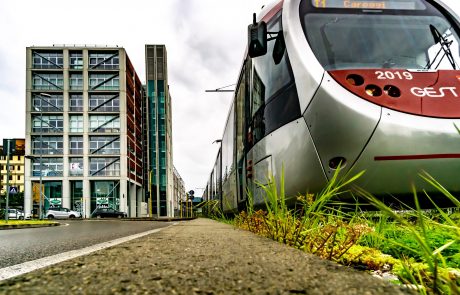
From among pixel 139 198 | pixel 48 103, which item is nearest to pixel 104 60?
pixel 48 103

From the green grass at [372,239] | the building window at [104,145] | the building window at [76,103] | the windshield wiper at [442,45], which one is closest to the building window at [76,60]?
the building window at [76,103]

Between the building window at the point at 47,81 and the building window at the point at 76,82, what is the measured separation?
1.30m

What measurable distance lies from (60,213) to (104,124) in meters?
13.6

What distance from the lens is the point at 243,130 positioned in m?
8.41

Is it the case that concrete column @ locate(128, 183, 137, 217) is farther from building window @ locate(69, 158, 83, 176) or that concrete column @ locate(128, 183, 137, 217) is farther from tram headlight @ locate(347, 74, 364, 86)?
tram headlight @ locate(347, 74, 364, 86)

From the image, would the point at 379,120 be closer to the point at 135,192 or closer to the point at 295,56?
the point at 295,56

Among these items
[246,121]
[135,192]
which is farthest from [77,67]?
[246,121]

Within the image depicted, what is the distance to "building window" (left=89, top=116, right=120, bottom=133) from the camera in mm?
59969

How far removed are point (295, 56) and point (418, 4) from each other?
2.17 m

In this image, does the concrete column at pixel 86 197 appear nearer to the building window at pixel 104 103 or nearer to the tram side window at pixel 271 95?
the building window at pixel 104 103

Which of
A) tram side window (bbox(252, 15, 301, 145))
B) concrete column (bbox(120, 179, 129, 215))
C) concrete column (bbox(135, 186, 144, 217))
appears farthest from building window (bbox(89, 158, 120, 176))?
tram side window (bbox(252, 15, 301, 145))

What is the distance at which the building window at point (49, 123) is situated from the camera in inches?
2275

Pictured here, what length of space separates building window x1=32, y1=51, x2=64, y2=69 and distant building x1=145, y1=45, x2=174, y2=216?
2046 centimetres

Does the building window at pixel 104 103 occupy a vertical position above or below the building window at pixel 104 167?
above
